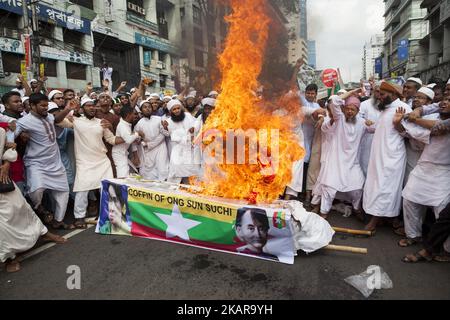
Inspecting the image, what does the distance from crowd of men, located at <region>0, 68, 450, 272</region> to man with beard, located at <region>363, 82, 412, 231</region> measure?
1cm

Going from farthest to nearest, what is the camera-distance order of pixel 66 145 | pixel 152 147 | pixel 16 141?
pixel 152 147
pixel 66 145
pixel 16 141

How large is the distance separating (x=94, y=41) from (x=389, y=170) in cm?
2596

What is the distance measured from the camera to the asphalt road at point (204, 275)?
3188 millimetres

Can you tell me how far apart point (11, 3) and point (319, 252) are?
21.5 m

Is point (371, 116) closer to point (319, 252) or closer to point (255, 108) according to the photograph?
point (255, 108)

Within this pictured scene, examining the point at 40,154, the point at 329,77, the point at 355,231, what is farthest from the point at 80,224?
the point at 329,77

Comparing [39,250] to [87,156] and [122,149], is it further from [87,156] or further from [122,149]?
[122,149]

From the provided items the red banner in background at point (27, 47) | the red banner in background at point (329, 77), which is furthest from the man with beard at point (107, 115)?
the red banner in background at point (27, 47)

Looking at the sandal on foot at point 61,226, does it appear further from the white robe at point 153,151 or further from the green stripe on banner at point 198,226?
the white robe at point 153,151

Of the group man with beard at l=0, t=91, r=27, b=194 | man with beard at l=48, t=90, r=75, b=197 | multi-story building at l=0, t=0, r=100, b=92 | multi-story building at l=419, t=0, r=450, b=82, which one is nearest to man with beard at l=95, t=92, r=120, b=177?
man with beard at l=48, t=90, r=75, b=197

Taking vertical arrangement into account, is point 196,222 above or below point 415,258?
above

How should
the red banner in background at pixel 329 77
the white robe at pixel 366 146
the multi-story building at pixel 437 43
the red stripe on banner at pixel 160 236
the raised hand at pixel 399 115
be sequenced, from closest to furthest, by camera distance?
the red stripe on banner at pixel 160 236
the raised hand at pixel 399 115
the white robe at pixel 366 146
the red banner in background at pixel 329 77
the multi-story building at pixel 437 43

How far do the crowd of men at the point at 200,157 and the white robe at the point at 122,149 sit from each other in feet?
0.06

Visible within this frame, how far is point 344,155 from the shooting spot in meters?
5.18
